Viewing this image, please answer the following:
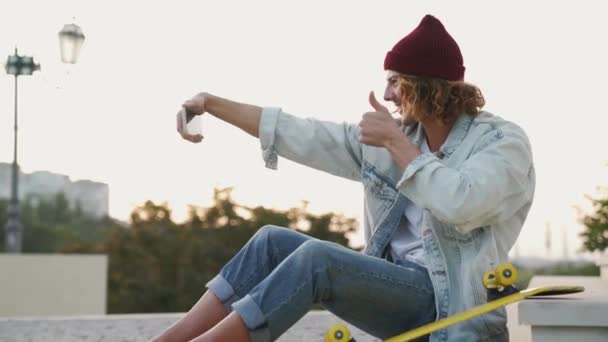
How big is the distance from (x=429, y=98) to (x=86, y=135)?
52.0 feet

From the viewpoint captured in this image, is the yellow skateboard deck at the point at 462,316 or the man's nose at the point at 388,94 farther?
the man's nose at the point at 388,94

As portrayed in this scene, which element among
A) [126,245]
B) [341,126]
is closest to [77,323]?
[341,126]

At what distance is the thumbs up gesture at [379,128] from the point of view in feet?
7.88

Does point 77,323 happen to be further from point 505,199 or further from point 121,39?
point 121,39

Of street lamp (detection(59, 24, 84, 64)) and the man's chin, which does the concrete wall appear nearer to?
street lamp (detection(59, 24, 84, 64))

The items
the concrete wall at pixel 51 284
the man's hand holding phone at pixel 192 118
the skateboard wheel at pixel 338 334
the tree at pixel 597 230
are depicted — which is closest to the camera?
the skateboard wheel at pixel 338 334

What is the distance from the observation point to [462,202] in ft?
7.56

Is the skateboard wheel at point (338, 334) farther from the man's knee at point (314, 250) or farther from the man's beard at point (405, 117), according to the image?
the man's beard at point (405, 117)

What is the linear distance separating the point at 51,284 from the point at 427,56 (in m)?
14.3

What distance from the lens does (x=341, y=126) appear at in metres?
2.83

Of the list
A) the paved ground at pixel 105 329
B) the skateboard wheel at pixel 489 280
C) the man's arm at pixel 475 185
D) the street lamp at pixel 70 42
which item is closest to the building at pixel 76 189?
the street lamp at pixel 70 42

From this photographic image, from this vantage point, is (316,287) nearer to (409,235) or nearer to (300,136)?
(409,235)

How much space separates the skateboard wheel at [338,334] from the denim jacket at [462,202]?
0.24 metres

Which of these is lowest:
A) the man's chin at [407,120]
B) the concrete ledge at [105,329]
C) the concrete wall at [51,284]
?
the concrete wall at [51,284]
